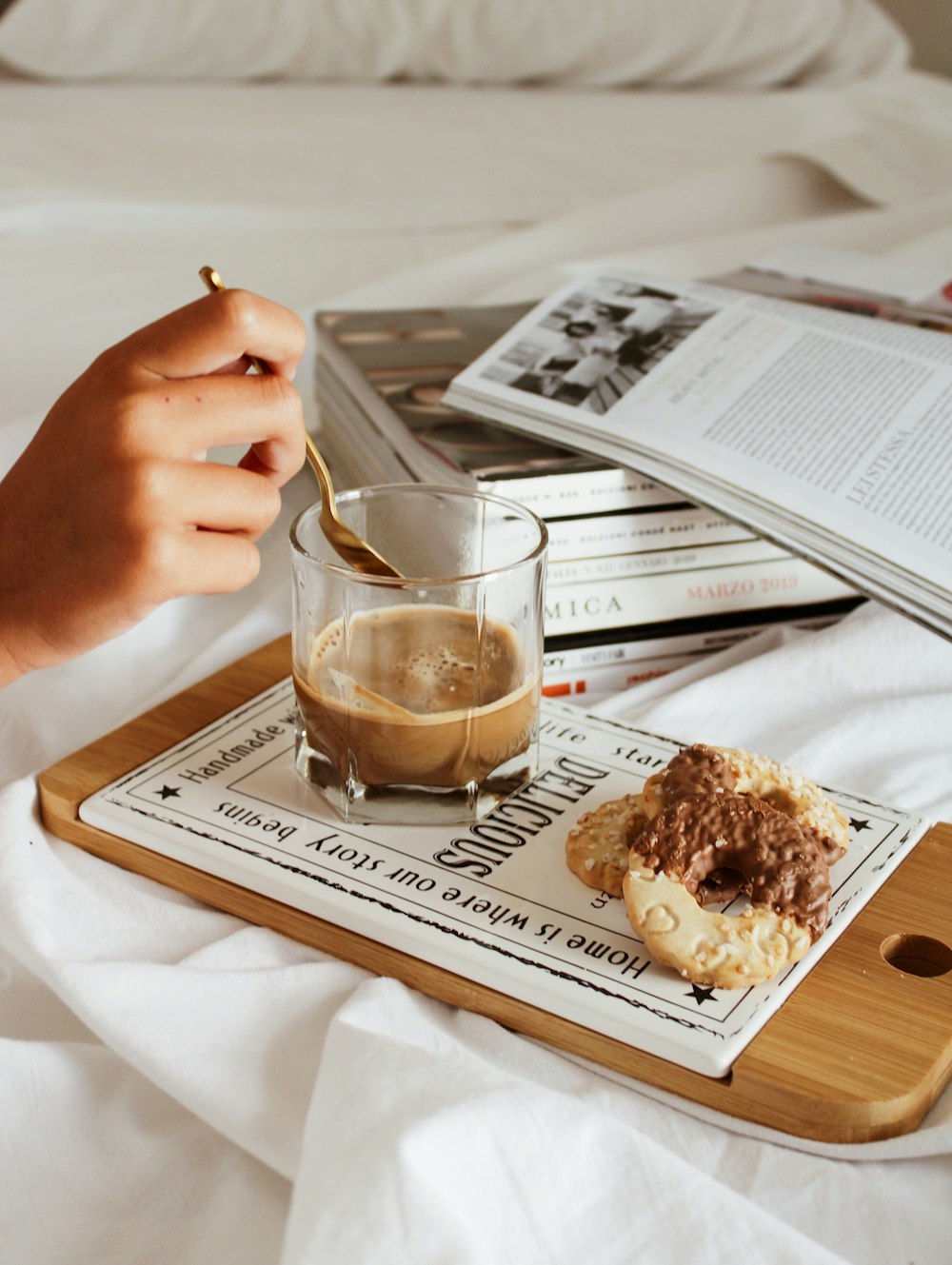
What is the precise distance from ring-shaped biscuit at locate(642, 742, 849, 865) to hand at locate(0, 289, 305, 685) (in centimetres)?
18

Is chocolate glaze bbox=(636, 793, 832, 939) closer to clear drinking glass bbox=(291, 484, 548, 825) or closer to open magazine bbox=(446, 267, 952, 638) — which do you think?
clear drinking glass bbox=(291, 484, 548, 825)

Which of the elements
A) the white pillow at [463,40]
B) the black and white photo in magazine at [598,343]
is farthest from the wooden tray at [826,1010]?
the white pillow at [463,40]

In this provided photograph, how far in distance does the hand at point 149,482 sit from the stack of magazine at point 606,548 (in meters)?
0.19

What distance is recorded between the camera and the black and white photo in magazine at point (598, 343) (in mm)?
760

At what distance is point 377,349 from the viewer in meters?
0.86

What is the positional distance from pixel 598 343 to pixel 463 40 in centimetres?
105

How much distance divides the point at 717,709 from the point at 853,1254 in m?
0.31

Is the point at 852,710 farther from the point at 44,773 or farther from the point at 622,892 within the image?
the point at 44,773

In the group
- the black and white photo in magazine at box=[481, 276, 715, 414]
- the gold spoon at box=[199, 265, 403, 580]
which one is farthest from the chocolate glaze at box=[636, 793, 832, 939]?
the black and white photo in magazine at box=[481, 276, 715, 414]

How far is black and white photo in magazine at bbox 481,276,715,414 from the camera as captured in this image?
29.9 inches

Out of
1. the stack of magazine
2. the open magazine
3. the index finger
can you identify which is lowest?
the stack of magazine

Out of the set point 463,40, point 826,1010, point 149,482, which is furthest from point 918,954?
point 463,40

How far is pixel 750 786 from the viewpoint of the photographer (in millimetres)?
507

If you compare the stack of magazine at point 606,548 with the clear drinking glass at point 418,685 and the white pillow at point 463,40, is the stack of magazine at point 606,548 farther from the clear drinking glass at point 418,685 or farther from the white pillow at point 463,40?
the white pillow at point 463,40
